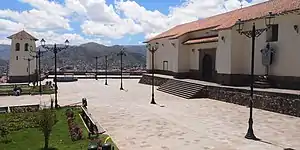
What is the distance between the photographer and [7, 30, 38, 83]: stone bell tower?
48031 mm

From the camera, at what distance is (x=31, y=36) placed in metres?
49.9

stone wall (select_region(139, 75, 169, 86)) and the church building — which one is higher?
the church building

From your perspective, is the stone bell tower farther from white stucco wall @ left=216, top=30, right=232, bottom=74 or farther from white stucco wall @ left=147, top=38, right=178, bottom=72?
white stucco wall @ left=216, top=30, right=232, bottom=74

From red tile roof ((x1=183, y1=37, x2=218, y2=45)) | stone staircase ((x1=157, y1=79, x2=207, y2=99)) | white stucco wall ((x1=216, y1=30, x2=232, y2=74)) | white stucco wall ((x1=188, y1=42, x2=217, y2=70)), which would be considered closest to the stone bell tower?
stone staircase ((x1=157, y1=79, x2=207, y2=99))

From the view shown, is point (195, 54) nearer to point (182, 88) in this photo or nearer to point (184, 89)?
point (182, 88)

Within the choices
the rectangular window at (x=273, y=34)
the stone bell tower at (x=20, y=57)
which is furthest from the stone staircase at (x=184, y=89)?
the stone bell tower at (x=20, y=57)

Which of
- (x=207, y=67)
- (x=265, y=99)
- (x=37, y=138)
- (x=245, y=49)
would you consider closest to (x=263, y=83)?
(x=265, y=99)

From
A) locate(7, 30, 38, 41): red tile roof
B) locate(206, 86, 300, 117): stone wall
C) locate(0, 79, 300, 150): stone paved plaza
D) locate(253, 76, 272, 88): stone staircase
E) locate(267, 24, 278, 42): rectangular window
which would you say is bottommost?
locate(0, 79, 300, 150): stone paved plaza

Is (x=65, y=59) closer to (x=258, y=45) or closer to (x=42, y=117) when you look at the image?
(x=258, y=45)

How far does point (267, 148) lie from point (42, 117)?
26.7 ft

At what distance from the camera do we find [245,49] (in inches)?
1017

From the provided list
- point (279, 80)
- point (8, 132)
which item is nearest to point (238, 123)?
point (279, 80)

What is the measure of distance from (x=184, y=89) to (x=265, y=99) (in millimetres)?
10207

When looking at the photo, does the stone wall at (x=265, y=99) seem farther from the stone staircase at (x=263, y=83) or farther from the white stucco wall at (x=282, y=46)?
the white stucco wall at (x=282, y=46)
